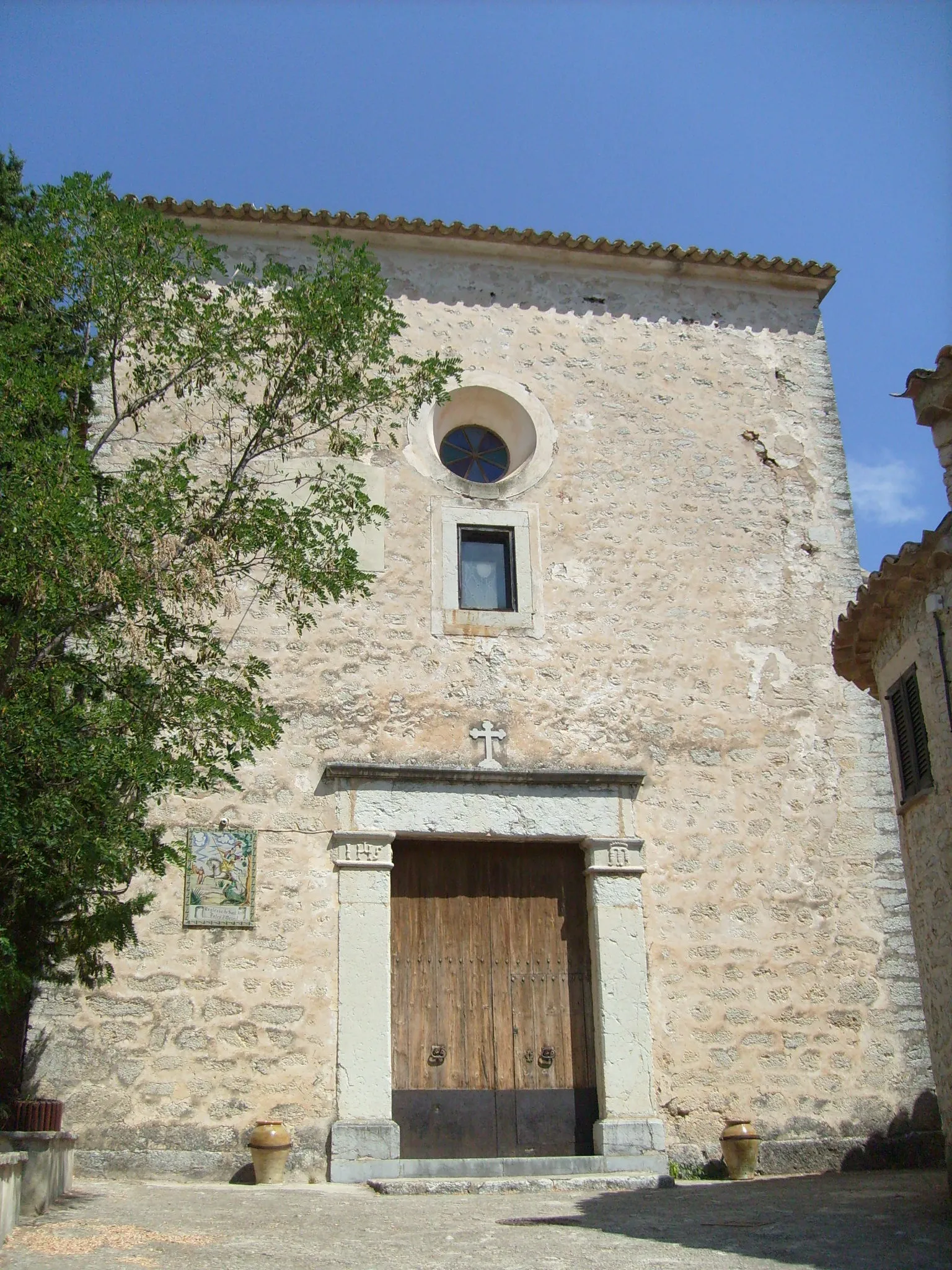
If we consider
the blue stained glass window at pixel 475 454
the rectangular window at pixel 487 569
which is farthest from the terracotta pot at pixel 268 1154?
the blue stained glass window at pixel 475 454

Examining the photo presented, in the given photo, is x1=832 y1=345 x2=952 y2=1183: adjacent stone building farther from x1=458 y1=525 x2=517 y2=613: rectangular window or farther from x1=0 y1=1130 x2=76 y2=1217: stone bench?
x1=0 y1=1130 x2=76 y2=1217: stone bench

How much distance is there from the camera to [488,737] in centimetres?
Result: 919

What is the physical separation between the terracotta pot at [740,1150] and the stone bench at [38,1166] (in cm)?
431

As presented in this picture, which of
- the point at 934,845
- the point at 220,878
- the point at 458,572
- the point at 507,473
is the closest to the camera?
the point at 934,845

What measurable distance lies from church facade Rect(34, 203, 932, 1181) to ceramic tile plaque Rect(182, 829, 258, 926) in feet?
0.07

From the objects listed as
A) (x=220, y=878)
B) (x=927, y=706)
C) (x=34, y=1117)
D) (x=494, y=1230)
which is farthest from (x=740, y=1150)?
(x=34, y=1117)

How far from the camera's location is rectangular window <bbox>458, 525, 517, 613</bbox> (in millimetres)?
9812

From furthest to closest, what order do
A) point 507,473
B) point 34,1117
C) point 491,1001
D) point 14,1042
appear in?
point 507,473 < point 491,1001 < point 14,1042 < point 34,1117

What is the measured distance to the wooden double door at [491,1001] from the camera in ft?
27.8

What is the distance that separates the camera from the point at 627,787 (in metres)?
9.26

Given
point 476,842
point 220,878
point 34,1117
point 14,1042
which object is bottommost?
point 34,1117

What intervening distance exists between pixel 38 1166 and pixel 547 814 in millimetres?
4271

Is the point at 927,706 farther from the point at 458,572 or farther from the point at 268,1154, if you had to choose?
the point at 268,1154

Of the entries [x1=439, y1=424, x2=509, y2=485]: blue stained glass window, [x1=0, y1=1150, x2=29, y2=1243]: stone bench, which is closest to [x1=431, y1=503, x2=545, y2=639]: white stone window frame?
[x1=439, y1=424, x2=509, y2=485]: blue stained glass window
